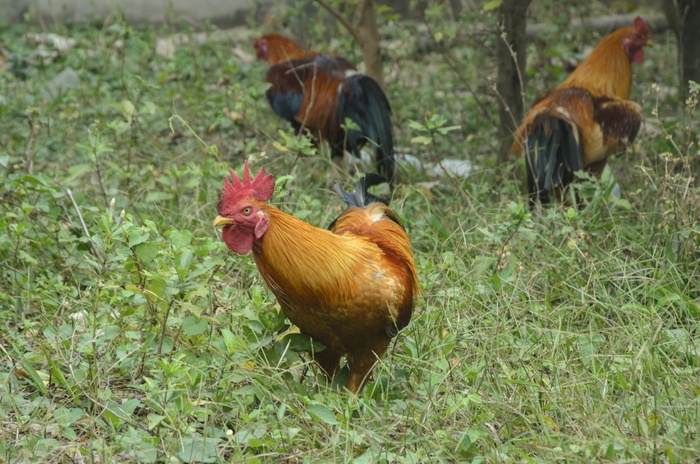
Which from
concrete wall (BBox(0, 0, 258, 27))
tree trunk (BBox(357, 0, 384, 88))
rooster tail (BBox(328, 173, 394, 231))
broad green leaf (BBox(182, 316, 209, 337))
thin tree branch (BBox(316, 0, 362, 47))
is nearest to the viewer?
broad green leaf (BBox(182, 316, 209, 337))

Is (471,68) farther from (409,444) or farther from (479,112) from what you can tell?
(409,444)

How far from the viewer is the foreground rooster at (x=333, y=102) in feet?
18.3

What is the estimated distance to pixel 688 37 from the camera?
538 centimetres

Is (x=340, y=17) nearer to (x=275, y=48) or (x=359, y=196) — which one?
(x=275, y=48)

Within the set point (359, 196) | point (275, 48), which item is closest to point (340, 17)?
point (275, 48)

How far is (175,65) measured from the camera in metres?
7.00

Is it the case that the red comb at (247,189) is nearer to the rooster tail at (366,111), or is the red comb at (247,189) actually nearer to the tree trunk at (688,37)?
the rooster tail at (366,111)

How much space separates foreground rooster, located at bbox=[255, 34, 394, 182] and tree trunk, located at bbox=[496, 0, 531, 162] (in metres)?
0.75

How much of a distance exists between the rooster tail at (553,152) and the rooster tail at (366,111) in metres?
0.97

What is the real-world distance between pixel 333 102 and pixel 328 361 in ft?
9.65

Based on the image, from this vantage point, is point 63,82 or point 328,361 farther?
point 63,82

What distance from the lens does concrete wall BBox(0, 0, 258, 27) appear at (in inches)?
364

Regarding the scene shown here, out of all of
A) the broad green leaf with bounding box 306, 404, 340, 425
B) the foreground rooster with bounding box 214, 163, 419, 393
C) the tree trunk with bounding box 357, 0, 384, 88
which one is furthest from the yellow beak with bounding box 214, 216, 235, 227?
the tree trunk with bounding box 357, 0, 384, 88

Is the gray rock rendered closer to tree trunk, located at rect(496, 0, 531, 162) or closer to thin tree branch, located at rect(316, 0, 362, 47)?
thin tree branch, located at rect(316, 0, 362, 47)
